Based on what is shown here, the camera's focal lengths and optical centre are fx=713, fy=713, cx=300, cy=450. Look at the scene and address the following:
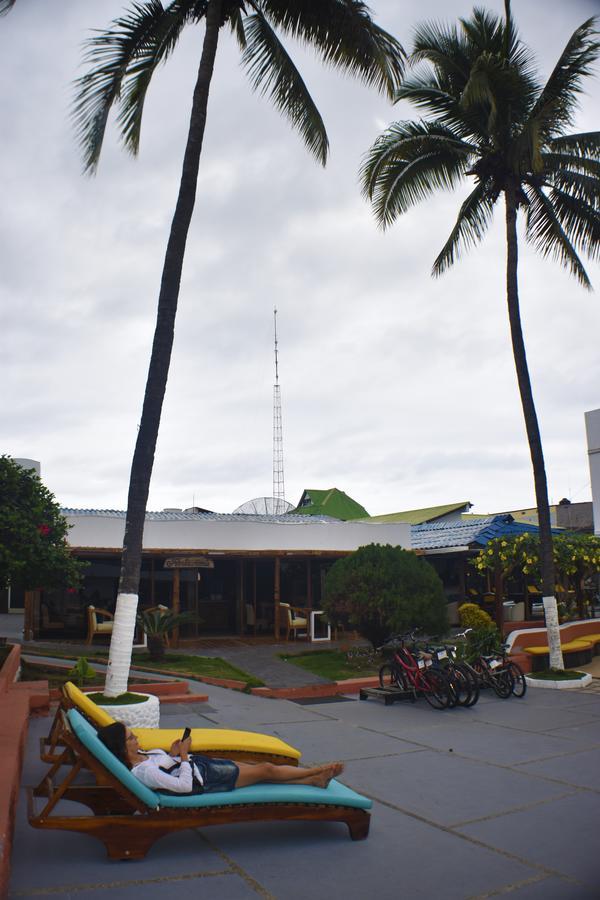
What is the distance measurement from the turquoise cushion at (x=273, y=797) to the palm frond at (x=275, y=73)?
33.6 ft

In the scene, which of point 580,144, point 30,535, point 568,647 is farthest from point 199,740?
point 580,144

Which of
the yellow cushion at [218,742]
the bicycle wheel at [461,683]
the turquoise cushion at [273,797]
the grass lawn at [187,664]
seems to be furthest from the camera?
the grass lawn at [187,664]

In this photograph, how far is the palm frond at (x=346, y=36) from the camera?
1076cm

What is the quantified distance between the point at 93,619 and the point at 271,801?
13069mm

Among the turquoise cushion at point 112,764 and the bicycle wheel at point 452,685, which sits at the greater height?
the turquoise cushion at point 112,764

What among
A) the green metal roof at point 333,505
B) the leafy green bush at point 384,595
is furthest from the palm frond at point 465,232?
the green metal roof at point 333,505

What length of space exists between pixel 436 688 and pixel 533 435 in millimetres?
5536

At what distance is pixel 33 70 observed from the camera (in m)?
8.41

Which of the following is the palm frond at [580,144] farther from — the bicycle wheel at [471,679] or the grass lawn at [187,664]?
the grass lawn at [187,664]

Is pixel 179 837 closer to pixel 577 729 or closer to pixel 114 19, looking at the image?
pixel 577 729

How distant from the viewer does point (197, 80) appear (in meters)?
10.2

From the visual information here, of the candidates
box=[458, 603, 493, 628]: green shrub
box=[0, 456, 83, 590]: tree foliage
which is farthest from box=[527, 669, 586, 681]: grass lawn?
box=[0, 456, 83, 590]: tree foliage

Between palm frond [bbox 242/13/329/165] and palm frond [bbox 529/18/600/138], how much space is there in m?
4.62

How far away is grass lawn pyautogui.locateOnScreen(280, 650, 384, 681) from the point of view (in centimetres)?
1396
